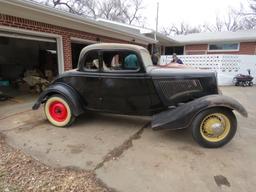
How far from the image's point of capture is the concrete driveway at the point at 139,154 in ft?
7.88

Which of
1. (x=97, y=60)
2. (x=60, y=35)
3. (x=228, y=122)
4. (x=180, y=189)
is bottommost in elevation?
(x=180, y=189)

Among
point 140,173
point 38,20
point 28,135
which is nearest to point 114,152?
point 140,173

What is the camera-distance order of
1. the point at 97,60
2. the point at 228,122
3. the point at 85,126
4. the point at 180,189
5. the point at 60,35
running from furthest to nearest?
the point at 60,35 < the point at 85,126 < the point at 97,60 < the point at 228,122 < the point at 180,189

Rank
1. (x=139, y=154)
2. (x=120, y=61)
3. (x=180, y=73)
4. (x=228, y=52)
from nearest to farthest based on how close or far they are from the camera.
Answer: (x=139, y=154) → (x=180, y=73) → (x=120, y=61) → (x=228, y=52)

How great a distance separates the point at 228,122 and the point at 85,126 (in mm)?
2852

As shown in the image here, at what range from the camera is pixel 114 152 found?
3.11 meters

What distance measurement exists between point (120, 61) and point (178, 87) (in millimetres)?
1331

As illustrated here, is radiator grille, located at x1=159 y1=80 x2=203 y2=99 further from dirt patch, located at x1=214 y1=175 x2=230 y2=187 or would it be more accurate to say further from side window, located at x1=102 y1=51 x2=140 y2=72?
dirt patch, located at x1=214 y1=175 x2=230 y2=187

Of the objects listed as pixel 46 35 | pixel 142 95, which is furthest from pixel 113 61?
pixel 46 35

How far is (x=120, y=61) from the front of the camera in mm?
4074

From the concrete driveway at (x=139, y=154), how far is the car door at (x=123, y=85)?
522 mm

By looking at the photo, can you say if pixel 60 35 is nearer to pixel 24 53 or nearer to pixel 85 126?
pixel 85 126

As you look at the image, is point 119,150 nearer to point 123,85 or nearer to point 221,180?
point 123,85

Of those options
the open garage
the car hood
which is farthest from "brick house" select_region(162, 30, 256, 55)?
the car hood
